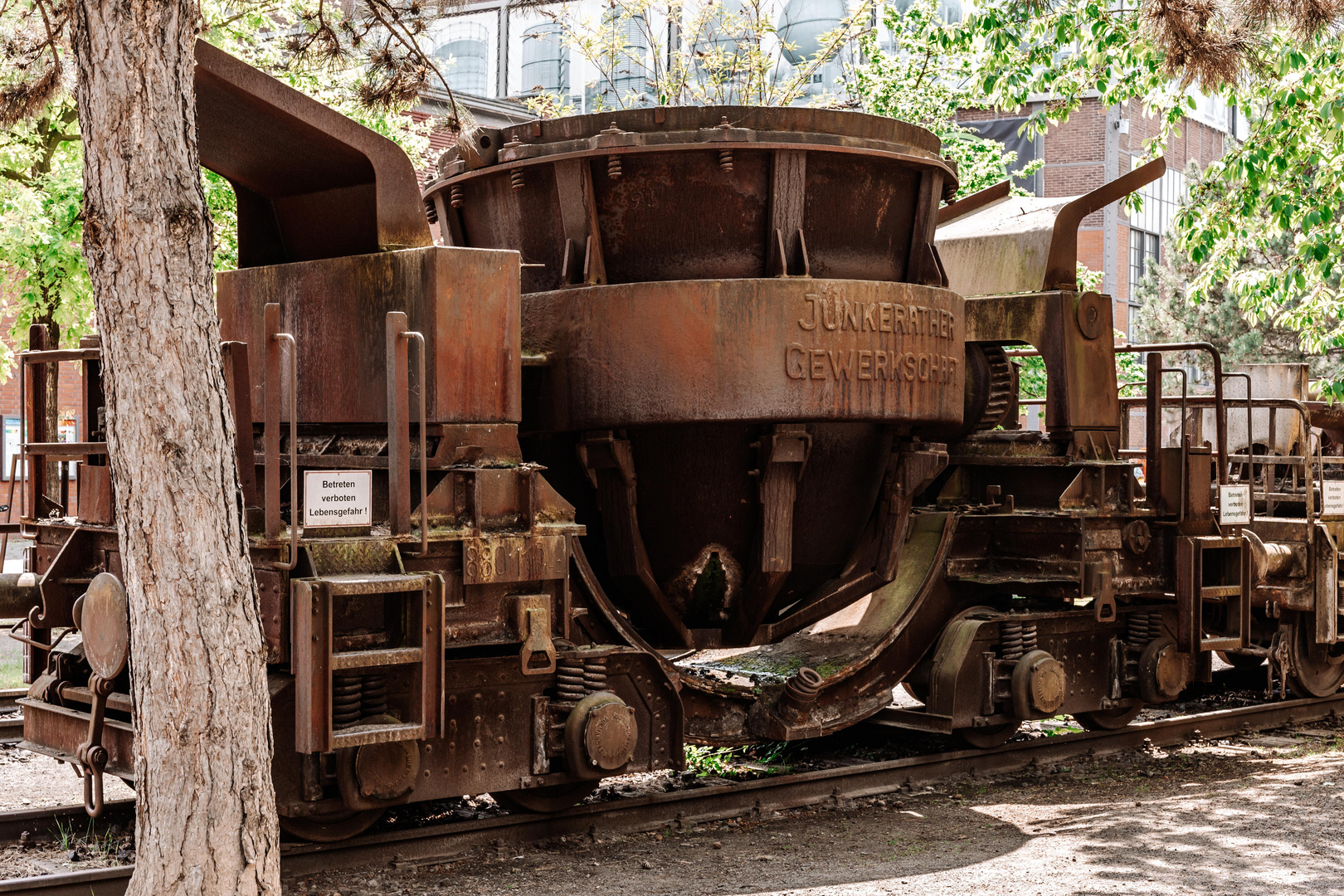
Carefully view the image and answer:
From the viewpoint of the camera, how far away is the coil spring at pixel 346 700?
5.48m

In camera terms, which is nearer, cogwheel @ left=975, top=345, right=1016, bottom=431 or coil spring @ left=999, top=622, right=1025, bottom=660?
coil spring @ left=999, top=622, right=1025, bottom=660

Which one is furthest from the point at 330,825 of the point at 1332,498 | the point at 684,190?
the point at 1332,498

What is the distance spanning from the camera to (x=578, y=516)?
24.0 feet

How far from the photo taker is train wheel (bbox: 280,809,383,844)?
18.9 feet

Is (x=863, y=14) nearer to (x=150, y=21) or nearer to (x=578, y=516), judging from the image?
(x=578, y=516)

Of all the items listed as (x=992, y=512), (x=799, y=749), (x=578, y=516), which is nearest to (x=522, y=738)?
(x=578, y=516)

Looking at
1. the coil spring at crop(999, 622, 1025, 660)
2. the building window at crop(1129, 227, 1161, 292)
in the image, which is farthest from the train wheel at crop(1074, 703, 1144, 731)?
the building window at crop(1129, 227, 1161, 292)

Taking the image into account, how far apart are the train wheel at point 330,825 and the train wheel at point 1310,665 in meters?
7.14

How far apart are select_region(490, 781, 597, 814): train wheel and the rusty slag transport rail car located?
0.02 metres

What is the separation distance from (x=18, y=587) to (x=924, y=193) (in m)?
4.73

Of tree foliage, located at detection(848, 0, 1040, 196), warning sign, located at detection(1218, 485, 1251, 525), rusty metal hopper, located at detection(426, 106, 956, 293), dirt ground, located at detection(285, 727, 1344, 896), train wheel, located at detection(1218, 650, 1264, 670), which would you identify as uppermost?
tree foliage, located at detection(848, 0, 1040, 196)

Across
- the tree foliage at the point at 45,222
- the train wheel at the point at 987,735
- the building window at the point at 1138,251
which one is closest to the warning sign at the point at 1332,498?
the train wheel at the point at 987,735

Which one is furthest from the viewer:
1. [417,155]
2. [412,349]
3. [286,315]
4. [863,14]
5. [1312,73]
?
[417,155]

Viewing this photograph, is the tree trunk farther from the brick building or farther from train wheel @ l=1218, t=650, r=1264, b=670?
the brick building
